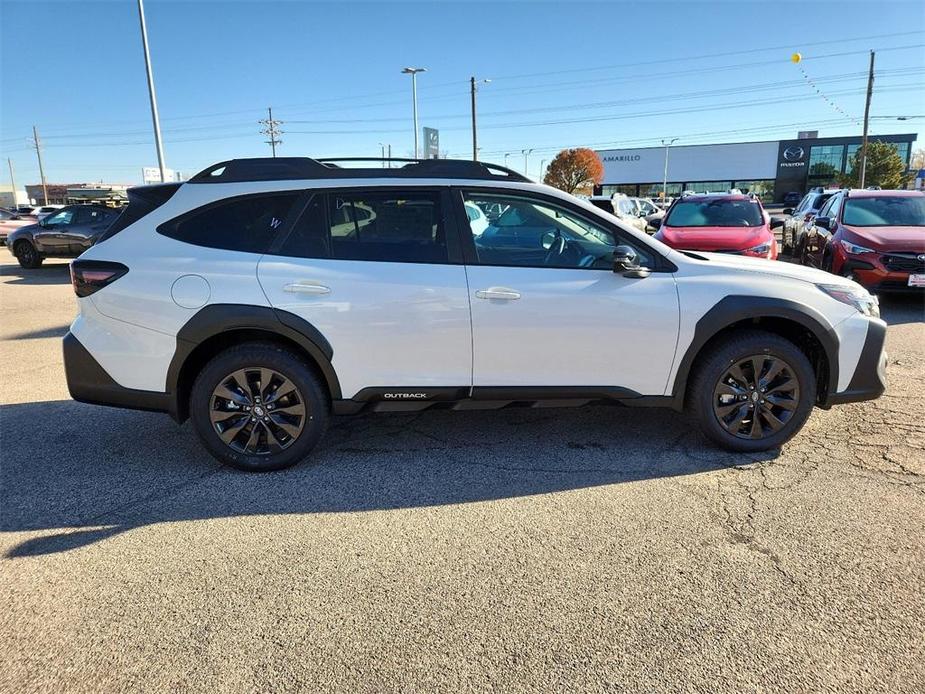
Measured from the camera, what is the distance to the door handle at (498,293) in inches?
144

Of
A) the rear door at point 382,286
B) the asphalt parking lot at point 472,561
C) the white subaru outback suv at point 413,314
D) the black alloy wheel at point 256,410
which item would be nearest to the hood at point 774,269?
the white subaru outback suv at point 413,314

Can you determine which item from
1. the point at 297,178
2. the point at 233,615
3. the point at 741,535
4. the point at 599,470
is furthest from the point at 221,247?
the point at 741,535

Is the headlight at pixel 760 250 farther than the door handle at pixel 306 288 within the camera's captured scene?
Yes

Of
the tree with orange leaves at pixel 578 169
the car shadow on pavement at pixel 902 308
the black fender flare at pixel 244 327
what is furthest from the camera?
the tree with orange leaves at pixel 578 169

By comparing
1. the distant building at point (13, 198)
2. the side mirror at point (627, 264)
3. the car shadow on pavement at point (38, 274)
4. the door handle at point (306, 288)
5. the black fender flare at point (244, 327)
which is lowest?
the car shadow on pavement at point (38, 274)

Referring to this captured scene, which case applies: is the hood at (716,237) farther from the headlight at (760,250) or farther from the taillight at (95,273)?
the taillight at (95,273)

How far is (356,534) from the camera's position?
10.3 ft

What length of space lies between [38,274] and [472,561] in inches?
650

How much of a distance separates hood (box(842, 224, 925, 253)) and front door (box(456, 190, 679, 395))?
22.2 ft

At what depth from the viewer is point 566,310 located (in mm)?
3684

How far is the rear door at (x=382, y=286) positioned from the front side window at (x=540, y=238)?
243mm

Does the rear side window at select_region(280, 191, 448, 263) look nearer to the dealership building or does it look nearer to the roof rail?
the roof rail

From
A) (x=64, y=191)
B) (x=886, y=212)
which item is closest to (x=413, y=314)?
(x=886, y=212)

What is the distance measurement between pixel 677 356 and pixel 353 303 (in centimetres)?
203
